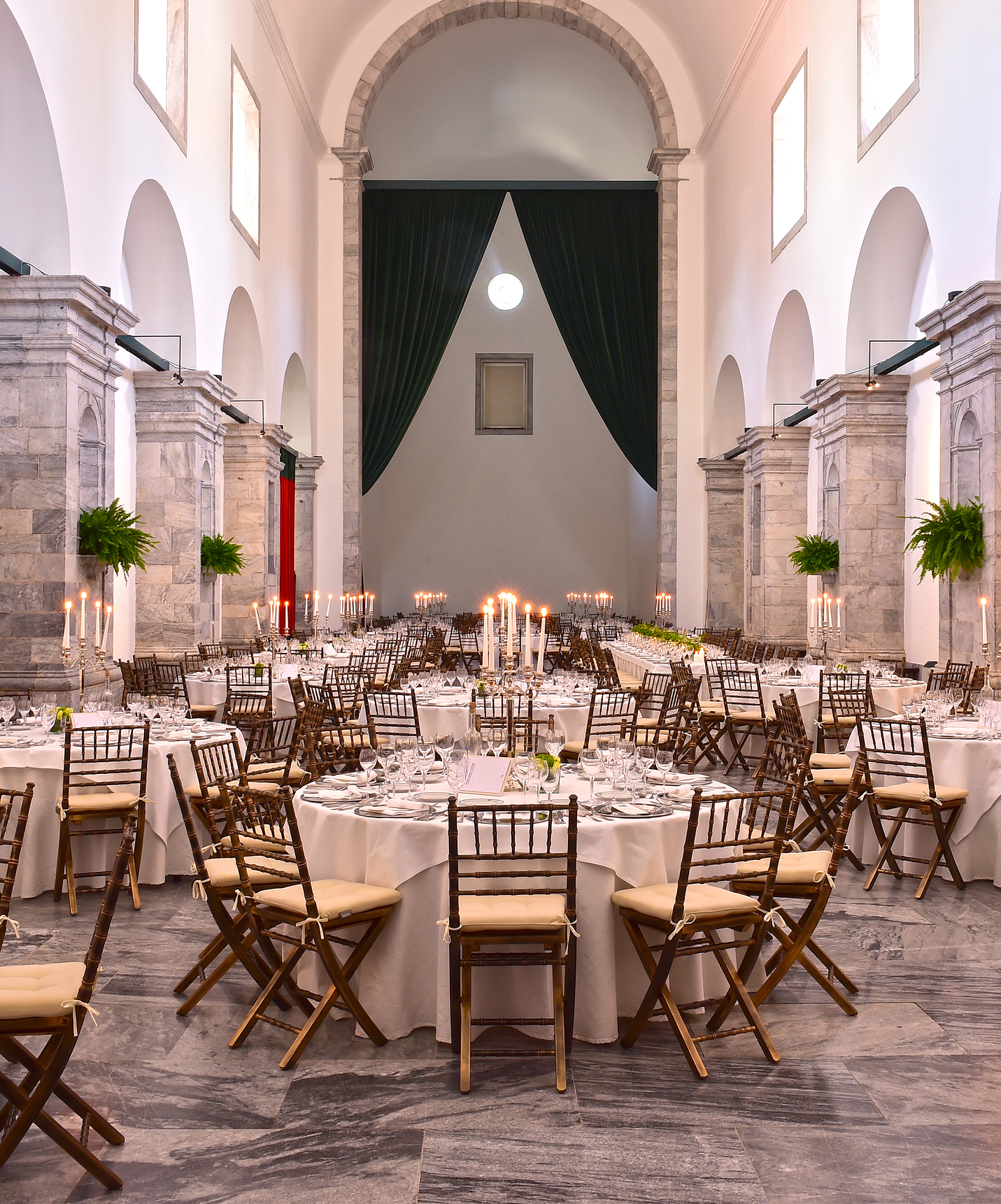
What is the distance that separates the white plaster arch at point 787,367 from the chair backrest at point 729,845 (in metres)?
12.5

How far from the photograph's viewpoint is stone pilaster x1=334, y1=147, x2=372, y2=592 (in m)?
20.5

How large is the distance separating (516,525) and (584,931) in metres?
21.6

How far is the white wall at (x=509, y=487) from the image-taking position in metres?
25.4

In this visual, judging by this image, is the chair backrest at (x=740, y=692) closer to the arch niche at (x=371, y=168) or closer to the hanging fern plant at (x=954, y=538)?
the hanging fern plant at (x=954, y=538)

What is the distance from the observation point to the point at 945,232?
10.4m

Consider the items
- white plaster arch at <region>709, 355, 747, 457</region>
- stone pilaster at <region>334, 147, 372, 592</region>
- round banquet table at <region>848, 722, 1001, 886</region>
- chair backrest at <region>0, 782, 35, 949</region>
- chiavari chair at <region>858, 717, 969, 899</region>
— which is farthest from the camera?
stone pilaster at <region>334, 147, 372, 592</region>

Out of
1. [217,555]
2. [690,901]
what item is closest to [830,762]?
[690,901]

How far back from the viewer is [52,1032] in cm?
306

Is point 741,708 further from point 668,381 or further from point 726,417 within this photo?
point 668,381

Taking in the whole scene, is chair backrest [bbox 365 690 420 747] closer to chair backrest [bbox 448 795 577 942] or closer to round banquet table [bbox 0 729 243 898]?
round banquet table [bbox 0 729 243 898]

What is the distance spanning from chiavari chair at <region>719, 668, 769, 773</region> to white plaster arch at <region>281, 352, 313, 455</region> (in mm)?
11501

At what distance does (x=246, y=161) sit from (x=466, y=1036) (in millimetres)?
14414

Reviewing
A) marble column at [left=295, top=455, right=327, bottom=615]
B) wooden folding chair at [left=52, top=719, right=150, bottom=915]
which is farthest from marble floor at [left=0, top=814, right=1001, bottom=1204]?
marble column at [left=295, top=455, right=327, bottom=615]

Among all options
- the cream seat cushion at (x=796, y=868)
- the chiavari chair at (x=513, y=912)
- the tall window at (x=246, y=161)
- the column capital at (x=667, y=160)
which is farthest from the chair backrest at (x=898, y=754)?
the column capital at (x=667, y=160)
